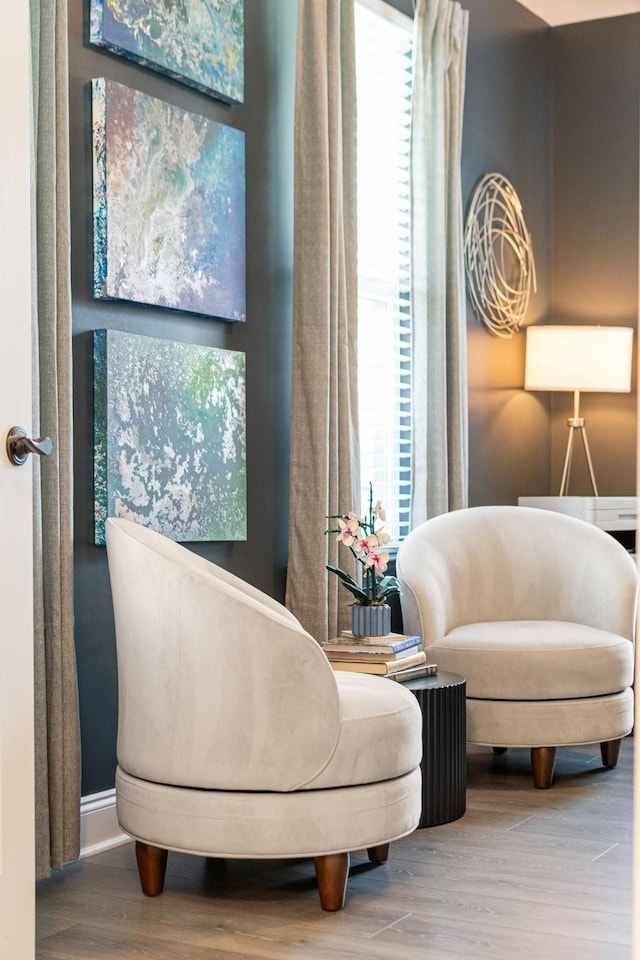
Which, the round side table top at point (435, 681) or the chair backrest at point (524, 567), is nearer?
the round side table top at point (435, 681)

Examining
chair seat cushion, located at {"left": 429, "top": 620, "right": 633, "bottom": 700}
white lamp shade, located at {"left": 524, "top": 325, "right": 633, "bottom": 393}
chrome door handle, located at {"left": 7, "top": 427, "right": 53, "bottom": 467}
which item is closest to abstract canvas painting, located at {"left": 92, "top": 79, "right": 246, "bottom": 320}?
chrome door handle, located at {"left": 7, "top": 427, "right": 53, "bottom": 467}

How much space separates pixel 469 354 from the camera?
5.37 meters

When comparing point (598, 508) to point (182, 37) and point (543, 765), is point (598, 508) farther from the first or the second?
point (182, 37)

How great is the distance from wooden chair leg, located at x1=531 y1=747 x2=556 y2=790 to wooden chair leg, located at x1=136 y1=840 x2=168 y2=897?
1.42m

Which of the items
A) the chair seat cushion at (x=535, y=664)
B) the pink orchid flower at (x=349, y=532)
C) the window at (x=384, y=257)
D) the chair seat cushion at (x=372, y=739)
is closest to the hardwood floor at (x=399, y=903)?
the chair seat cushion at (x=372, y=739)

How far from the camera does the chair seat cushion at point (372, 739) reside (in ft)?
8.74

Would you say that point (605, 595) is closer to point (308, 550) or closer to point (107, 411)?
point (308, 550)

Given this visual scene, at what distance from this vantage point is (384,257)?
471 cm

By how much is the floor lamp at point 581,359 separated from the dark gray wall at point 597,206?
18.9 inches

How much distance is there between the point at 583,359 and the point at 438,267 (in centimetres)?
101

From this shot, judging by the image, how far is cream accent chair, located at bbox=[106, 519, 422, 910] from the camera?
2.64m

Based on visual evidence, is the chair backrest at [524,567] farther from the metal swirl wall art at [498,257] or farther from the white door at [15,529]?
the white door at [15,529]

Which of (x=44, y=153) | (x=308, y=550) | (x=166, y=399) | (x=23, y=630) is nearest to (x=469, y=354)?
(x=308, y=550)

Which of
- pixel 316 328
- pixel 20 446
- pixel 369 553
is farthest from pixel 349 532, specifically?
pixel 20 446
